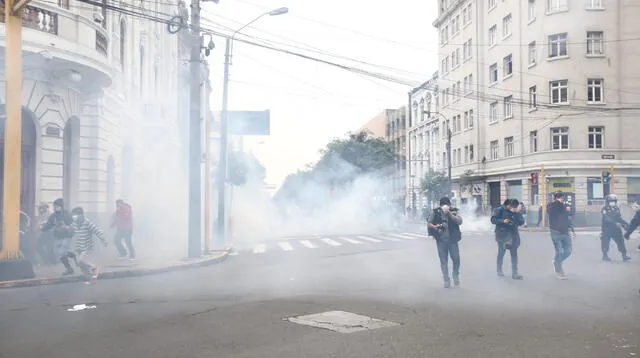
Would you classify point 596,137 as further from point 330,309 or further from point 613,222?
point 330,309

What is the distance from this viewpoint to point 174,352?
4.98m

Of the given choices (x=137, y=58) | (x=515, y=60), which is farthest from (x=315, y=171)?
(x=137, y=58)

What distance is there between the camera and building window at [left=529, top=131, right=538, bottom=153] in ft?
102

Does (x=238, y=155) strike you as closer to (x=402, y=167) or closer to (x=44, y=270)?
(x=402, y=167)

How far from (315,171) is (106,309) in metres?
33.2

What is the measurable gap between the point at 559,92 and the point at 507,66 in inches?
177

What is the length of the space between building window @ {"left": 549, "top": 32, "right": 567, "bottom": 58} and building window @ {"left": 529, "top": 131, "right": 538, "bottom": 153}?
4685 mm

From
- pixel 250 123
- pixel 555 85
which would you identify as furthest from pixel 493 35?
pixel 250 123

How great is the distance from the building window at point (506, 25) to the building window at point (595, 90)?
577 centimetres

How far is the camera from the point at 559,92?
3031 cm

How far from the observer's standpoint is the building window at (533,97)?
98.3 feet

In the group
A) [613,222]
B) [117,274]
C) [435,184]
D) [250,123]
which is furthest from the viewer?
[435,184]

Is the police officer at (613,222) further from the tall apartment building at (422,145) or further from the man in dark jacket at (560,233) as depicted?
the tall apartment building at (422,145)

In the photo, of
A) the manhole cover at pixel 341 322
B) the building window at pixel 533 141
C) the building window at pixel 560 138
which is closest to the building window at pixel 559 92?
the building window at pixel 560 138
